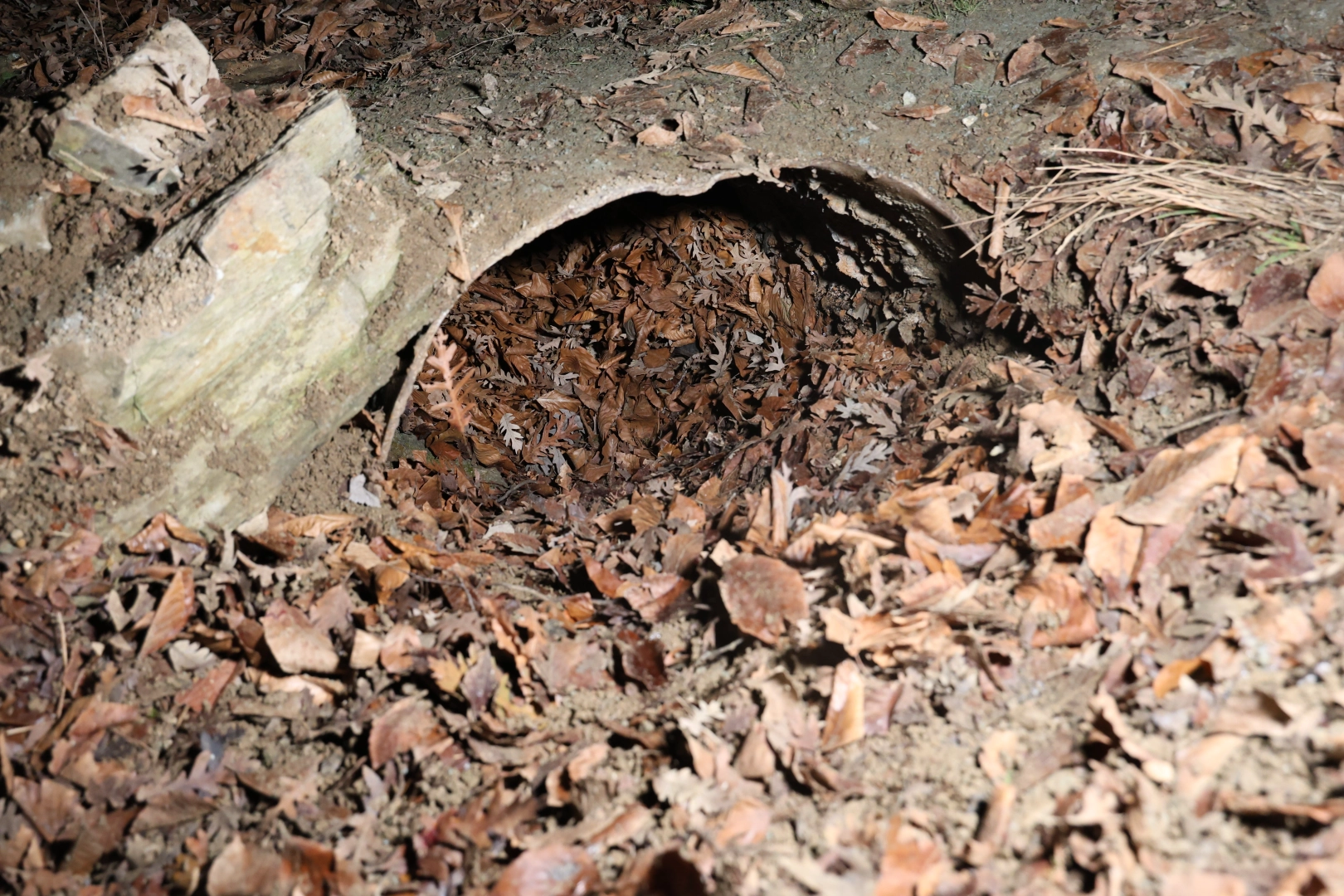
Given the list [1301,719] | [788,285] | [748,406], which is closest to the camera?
[1301,719]

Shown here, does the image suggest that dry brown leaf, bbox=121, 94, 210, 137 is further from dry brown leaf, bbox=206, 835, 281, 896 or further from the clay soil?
dry brown leaf, bbox=206, 835, 281, 896

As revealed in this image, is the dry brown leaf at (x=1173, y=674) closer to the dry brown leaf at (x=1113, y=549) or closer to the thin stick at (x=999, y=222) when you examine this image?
the dry brown leaf at (x=1113, y=549)

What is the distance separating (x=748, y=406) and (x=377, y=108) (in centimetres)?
260

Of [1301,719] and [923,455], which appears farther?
[923,455]

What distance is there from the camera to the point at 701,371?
562 cm

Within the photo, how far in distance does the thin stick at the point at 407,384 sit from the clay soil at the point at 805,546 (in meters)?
0.07

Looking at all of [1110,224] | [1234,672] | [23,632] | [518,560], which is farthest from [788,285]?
[23,632]

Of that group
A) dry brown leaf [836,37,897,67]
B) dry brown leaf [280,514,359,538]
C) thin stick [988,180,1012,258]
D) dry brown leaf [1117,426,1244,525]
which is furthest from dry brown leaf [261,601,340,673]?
dry brown leaf [836,37,897,67]

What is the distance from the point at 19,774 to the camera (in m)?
2.40

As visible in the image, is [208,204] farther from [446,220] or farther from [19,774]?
[19,774]

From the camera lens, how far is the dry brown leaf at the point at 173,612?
106 inches

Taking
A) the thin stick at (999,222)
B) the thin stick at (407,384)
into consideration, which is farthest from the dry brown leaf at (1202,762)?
the thin stick at (407,384)

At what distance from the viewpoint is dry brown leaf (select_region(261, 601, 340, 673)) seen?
8.87ft

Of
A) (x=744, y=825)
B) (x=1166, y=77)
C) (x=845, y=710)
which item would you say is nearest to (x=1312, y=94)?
(x=1166, y=77)
